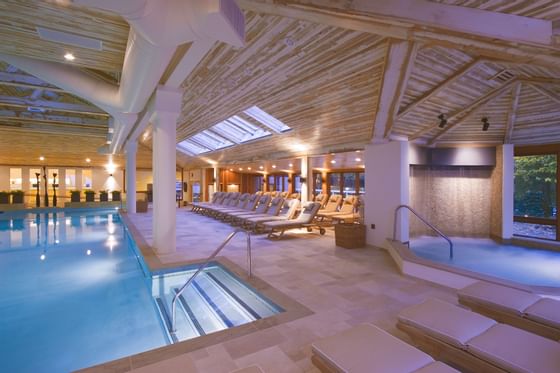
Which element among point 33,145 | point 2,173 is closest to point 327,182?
point 33,145

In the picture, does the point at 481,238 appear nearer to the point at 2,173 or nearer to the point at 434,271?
the point at 434,271

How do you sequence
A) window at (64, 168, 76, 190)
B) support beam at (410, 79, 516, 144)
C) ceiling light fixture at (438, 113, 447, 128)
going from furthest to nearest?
window at (64, 168, 76, 190)
ceiling light fixture at (438, 113, 447, 128)
support beam at (410, 79, 516, 144)

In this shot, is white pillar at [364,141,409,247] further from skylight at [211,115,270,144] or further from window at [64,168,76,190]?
window at [64,168,76,190]

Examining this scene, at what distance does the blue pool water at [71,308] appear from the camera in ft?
11.3

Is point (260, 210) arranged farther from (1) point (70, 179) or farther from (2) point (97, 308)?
(1) point (70, 179)

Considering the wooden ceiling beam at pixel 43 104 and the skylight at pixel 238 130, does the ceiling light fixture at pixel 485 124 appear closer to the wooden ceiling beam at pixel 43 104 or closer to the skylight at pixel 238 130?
the skylight at pixel 238 130

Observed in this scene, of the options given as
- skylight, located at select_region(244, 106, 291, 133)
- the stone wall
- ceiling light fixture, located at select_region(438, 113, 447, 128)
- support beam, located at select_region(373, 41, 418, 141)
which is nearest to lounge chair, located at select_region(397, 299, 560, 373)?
support beam, located at select_region(373, 41, 418, 141)

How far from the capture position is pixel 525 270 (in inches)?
210

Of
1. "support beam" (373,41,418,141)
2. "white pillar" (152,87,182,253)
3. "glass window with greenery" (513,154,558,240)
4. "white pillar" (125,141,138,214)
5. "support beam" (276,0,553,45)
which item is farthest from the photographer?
"white pillar" (125,141,138,214)

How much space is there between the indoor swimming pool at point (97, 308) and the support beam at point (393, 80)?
3.97 m

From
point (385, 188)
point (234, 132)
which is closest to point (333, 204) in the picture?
point (234, 132)

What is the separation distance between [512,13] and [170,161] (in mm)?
5773

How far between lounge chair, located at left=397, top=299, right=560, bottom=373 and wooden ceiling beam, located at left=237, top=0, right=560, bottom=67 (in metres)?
2.78

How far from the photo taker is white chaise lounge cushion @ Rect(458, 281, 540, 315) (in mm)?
2769
